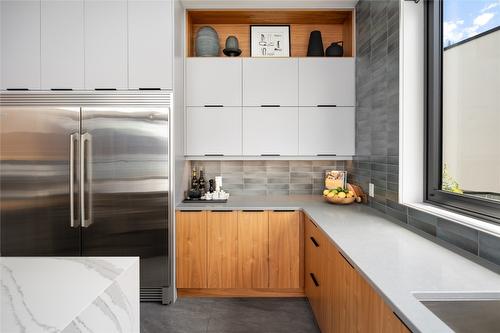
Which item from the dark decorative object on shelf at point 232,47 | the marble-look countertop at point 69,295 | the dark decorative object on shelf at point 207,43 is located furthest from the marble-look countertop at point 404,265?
the dark decorative object on shelf at point 207,43

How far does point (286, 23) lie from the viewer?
3488mm

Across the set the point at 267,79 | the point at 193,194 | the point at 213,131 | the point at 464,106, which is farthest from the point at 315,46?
the point at 193,194

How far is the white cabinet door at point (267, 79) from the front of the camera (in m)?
3.21

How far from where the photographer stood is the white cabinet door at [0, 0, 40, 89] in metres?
2.87

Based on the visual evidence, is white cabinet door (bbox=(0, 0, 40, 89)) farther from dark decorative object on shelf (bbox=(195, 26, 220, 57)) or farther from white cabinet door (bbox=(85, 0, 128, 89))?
dark decorative object on shelf (bbox=(195, 26, 220, 57))

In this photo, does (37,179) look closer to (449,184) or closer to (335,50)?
(335,50)

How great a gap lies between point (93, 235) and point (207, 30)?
2.18 meters

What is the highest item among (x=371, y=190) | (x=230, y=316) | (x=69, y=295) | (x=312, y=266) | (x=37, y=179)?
(x=37, y=179)

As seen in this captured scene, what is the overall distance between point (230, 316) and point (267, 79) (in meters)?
2.12

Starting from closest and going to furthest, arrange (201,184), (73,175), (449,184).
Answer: (449,184)
(73,175)
(201,184)

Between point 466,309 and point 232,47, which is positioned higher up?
point 232,47

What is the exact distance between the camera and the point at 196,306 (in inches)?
110

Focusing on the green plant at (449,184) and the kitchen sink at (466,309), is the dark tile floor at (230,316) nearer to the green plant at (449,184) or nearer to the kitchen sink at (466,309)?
the green plant at (449,184)

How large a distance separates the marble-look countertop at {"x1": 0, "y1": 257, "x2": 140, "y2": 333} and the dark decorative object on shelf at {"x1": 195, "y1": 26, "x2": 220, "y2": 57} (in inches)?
98.6
